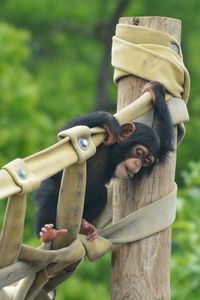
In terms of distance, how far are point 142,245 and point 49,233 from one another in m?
0.57

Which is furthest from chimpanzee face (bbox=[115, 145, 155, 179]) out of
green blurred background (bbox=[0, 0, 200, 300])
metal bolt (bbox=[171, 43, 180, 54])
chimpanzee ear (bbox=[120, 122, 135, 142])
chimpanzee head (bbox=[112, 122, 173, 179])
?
green blurred background (bbox=[0, 0, 200, 300])

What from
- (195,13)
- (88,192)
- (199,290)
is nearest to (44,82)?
(195,13)

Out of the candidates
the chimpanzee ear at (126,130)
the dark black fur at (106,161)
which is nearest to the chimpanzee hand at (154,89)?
the dark black fur at (106,161)

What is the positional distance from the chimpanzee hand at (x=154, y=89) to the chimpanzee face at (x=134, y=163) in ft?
0.90

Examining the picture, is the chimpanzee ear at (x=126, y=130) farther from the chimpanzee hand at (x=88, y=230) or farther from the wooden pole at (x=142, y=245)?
the chimpanzee hand at (x=88, y=230)

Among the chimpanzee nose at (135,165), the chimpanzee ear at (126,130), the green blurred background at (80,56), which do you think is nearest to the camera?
the chimpanzee ear at (126,130)

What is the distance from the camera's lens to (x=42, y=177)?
15.0ft

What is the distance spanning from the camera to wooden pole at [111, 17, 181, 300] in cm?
524

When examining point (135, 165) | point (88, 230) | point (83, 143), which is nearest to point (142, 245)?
point (88, 230)

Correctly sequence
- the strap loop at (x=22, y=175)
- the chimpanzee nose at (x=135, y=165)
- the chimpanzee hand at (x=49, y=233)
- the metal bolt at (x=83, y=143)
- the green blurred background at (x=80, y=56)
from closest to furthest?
the strap loop at (x=22, y=175)
the metal bolt at (x=83, y=143)
the chimpanzee hand at (x=49, y=233)
the chimpanzee nose at (x=135, y=165)
the green blurred background at (x=80, y=56)

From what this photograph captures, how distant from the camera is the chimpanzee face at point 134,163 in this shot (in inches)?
209

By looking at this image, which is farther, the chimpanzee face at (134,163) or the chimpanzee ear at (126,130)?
the chimpanzee face at (134,163)

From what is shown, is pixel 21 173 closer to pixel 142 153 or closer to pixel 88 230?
pixel 88 230

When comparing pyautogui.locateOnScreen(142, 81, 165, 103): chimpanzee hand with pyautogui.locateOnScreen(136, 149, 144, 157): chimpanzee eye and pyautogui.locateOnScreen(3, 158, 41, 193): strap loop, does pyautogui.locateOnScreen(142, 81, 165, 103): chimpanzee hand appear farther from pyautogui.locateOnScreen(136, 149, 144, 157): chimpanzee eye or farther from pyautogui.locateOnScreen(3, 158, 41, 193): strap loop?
pyautogui.locateOnScreen(3, 158, 41, 193): strap loop
